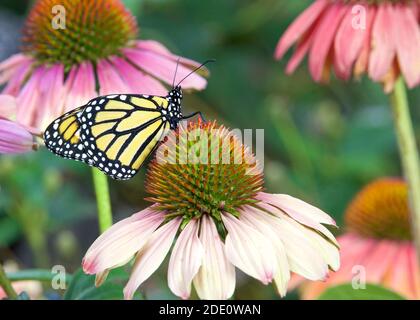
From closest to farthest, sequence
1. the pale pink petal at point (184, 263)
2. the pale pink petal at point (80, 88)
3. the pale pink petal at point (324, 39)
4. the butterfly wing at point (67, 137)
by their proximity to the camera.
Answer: the pale pink petal at point (184, 263)
the butterfly wing at point (67, 137)
the pale pink petal at point (80, 88)
the pale pink petal at point (324, 39)

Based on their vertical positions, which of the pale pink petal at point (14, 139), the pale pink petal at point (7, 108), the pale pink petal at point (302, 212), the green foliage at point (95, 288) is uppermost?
the pale pink petal at point (7, 108)

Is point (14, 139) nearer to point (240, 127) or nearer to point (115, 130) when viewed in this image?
point (115, 130)

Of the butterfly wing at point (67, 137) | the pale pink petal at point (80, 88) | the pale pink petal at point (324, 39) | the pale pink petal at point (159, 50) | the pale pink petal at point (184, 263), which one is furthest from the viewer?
the pale pink petal at point (324, 39)

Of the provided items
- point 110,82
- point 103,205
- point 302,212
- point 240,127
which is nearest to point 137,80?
point 110,82

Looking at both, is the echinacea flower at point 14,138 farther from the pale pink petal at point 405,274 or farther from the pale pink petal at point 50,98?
the pale pink petal at point 405,274

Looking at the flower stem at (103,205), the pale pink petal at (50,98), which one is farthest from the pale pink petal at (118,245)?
the pale pink petal at (50,98)

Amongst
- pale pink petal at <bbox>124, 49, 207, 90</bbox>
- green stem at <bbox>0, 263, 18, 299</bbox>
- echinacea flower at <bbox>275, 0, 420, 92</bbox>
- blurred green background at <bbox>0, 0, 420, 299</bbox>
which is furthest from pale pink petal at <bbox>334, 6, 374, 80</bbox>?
blurred green background at <bbox>0, 0, 420, 299</bbox>

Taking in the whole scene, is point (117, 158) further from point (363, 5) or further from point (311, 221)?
point (363, 5)

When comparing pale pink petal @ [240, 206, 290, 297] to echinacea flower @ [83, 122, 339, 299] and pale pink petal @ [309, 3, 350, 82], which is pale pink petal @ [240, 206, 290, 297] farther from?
pale pink petal @ [309, 3, 350, 82]

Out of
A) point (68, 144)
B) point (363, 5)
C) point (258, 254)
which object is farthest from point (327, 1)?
point (258, 254)
